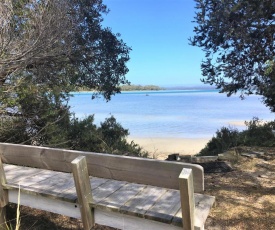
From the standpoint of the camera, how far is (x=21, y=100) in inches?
242

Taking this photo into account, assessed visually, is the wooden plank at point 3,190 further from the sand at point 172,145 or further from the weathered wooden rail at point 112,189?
the sand at point 172,145

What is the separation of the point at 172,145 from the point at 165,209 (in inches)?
447

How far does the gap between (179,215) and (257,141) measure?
7.22m

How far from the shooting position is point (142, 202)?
8.06 feet

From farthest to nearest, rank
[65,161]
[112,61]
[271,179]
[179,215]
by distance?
[112,61] → [271,179] → [65,161] → [179,215]

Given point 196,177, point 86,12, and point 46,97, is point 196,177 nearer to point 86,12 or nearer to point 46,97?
point 46,97

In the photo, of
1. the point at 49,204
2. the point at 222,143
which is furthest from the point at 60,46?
the point at 222,143

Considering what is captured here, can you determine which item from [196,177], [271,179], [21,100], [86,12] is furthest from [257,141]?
[196,177]

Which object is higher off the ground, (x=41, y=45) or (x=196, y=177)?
(x=41, y=45)

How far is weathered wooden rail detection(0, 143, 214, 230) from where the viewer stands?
209cm

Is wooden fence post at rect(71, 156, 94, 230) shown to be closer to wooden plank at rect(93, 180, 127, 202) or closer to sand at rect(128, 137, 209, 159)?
wooden plank at rect(93, 180, 127, 202)

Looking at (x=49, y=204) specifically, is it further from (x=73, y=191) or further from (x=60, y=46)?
(x=60, y=46)

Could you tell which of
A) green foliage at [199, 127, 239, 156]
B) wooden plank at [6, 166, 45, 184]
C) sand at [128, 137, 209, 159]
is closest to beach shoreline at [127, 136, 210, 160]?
sand at [128, 137, 209, 159]

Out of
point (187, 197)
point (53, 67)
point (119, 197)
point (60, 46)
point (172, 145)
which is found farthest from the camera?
point (172, 145)
